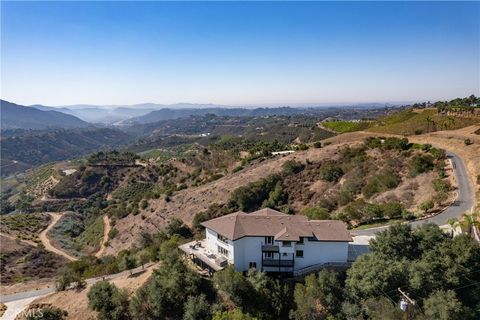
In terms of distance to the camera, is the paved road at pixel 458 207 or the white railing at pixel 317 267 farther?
the paved road at pixel 458 207

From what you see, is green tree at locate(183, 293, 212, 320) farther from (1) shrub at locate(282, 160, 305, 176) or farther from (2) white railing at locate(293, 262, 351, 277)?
(1) shrub at locate(282, 160, 305, 176)

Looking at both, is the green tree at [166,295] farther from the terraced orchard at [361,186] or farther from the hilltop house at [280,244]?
the terraced orchard at [361,186]

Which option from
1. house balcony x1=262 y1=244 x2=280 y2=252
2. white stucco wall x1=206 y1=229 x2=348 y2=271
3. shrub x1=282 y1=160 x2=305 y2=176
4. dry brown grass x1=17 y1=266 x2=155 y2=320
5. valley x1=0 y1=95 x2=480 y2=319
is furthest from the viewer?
shrub x1=282 y1=160 x2=305 y2=176

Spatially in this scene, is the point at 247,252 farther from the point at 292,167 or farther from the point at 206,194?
the point at 206,194

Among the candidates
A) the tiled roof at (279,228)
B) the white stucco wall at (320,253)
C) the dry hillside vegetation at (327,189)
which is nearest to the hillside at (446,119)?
the dry hillside vegetation at (327,189)

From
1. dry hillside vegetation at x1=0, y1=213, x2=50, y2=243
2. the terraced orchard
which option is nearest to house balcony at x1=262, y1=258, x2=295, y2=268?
the terraced orchard

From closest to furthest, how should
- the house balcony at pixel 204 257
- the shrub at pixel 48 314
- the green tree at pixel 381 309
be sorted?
1. the green tree at pixel 381 309
2. the shrub at pixel 48 314
3. the house balcony at pixel 204 257

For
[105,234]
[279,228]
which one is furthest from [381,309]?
[105,234]

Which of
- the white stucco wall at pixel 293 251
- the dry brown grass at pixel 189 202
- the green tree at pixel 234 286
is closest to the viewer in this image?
the green tree at pixel 234 286
